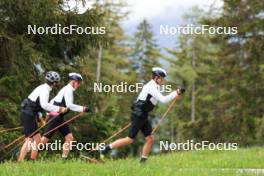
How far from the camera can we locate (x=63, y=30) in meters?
20.1

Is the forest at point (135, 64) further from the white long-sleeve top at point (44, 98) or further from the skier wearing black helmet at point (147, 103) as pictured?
the skier wearing black helmet at point (147, 103)

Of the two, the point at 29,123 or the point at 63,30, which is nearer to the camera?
the point at 29,123

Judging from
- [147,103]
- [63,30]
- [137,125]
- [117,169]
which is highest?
[63,30]

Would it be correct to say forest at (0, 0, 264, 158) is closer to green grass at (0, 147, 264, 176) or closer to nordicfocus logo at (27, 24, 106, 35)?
nordicfocus logo at (27, 24, 106, 35)

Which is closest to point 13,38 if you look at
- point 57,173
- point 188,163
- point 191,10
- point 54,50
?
point 54,50

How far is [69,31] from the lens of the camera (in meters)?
20.2

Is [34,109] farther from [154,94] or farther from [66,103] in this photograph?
[154,94]

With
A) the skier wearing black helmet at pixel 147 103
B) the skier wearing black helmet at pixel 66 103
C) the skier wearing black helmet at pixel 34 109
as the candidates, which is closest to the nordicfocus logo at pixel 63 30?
the skier wearing black helmet at pixel 66 103

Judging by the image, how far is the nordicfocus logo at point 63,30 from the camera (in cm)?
1983

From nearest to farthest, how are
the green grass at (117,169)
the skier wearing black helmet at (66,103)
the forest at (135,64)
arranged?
the green grass at (117,169)
the skier wearing black helmet at (66,103)
the forest at (135,64)

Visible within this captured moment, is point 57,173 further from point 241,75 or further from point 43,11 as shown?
point 241,75

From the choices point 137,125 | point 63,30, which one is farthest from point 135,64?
point 137,125

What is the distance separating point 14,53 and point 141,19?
51.9 m

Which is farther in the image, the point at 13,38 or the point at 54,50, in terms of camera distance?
the point at 54,50
